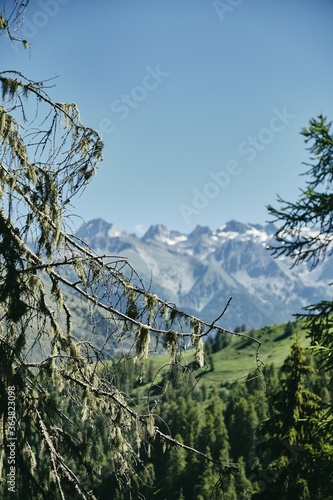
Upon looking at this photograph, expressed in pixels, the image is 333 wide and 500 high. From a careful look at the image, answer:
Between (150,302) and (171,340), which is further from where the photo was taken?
(150,302)

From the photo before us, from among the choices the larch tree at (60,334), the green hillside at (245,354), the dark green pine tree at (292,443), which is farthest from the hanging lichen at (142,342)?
the green hillside at (245,354)

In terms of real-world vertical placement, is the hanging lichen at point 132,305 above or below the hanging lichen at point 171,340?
above

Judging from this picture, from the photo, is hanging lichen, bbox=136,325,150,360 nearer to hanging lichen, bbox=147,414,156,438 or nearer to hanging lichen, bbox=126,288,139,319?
hanging lichen, bbox=126,288,139,319

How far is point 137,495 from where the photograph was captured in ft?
14.2

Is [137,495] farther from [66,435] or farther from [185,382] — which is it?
[185,382]

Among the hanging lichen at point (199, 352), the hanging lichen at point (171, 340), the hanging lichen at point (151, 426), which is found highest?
the hanging lichen at point (171, 340)

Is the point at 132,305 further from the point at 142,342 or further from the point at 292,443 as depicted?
the point at 292,443

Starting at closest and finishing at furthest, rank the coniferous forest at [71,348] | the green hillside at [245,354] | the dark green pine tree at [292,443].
Result: the coniferous forest at [71,348] → the dark green pine tree at [292,443] → the green hillside at [245,354]

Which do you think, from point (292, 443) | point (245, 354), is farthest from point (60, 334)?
point (245, 354)

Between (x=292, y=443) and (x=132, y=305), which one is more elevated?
(x=132, y=305)

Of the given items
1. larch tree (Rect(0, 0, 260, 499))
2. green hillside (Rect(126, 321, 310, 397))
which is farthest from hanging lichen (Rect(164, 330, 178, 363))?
green hillside (Rect(126, 321, 310, 397))

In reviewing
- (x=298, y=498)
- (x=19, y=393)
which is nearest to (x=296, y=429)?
(x=298, y=498)

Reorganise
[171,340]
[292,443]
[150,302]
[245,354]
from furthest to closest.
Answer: [245,354] < [292,443] < [150,302] < [171,340]

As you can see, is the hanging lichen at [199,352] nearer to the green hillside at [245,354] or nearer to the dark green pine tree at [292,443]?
the dark green pine tree at [292,443]
